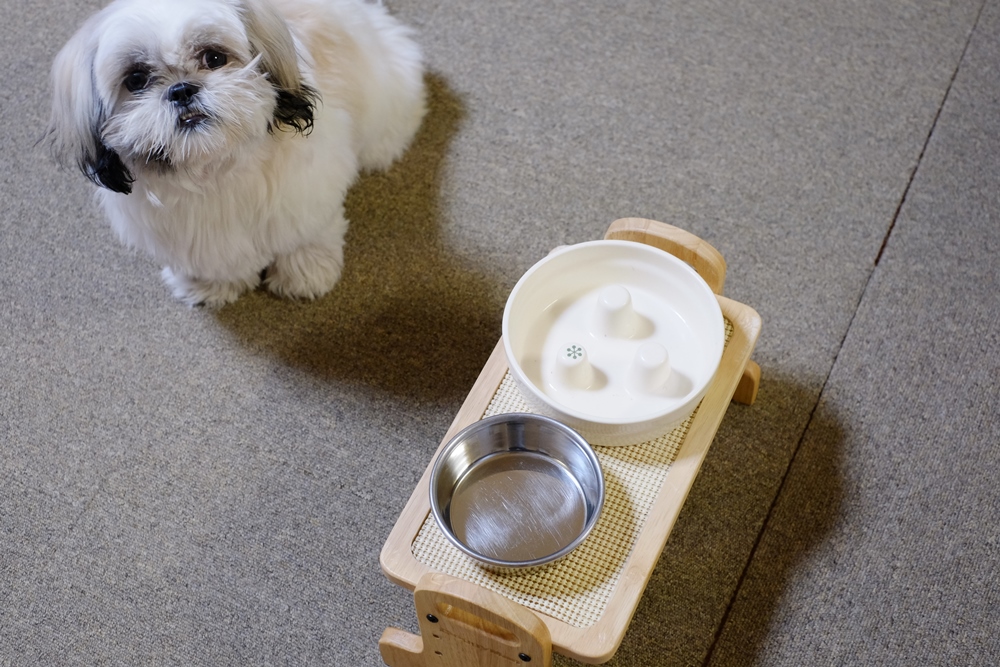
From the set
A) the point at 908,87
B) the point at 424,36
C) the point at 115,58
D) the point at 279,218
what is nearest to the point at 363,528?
the point at 279,218

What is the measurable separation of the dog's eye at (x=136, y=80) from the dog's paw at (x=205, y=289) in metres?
0.50

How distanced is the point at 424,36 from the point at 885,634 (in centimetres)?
156

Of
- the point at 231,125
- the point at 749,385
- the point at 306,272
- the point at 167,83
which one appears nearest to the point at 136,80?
the point at 167,83

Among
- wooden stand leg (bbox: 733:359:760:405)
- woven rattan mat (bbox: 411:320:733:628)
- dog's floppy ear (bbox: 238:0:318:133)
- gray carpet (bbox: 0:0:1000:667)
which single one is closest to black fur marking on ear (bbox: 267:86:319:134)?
dog's floppy ear (bbox: 238:0:318:133)

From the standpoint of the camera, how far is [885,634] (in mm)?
1403

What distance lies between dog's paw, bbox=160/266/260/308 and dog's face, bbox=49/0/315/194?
16.0 inches

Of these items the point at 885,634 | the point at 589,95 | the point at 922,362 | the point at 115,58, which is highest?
the point at 115,58

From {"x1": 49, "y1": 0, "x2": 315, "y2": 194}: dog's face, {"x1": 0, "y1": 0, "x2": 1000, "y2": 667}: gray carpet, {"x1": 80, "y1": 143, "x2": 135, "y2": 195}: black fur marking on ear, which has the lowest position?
{"x1": 0, "y1": 0, "x2": 1000, "y2": 667}: gray carpet

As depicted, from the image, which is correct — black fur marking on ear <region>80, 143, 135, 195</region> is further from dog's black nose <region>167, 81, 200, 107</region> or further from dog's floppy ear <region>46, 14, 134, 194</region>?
dog's black nose <region>167, 81, 200, 107</region>

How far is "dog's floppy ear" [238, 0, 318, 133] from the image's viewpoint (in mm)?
1266

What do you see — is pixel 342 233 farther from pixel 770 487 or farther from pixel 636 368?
pixel 770 487

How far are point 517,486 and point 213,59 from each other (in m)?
0.74

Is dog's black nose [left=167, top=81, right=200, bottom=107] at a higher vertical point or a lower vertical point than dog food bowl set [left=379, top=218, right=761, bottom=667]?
higher

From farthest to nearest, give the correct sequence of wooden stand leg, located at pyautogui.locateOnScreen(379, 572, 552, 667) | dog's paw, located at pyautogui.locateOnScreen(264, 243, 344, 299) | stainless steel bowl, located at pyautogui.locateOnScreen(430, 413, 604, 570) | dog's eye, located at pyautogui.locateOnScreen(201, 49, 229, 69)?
dog's paw, located at pyautogui.locateOnScreen(264, 243, 344, 299), dog's eye, located at pyautogui.locateOnScreen(201, 49, 229, 69), stainless steel bowl, located at pyautogui.locateOnScreen(430, 413, 604, 570), wooden stand leg, located at pyautogui.locateOnScreen(379, 572, 552, 667)
